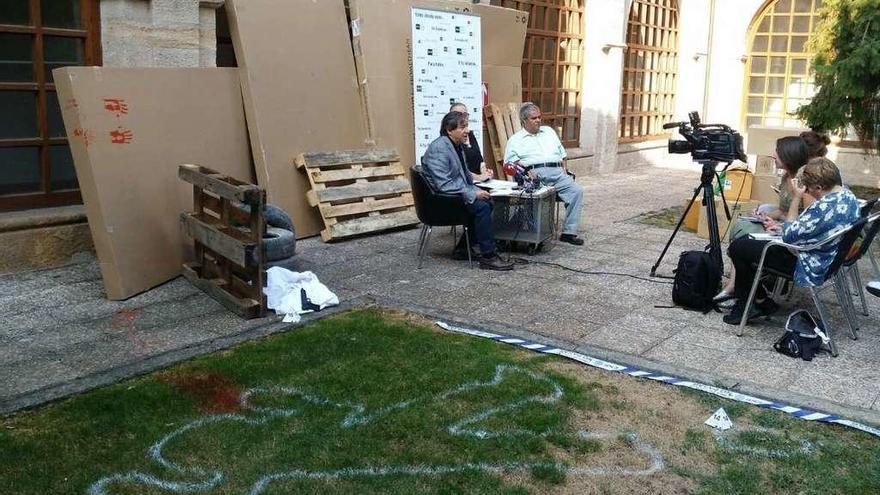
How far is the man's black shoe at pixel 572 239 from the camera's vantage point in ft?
24.5

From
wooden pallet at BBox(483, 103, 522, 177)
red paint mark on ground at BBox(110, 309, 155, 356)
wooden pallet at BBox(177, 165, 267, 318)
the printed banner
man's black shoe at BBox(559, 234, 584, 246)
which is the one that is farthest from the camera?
wooden pallet at BBox(483, 103, 522, 177)

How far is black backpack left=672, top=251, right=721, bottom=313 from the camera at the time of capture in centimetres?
538

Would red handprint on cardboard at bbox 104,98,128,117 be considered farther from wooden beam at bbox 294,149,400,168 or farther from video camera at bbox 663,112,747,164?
video camera at bbox 663,112,747,164

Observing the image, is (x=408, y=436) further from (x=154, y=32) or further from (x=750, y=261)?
(x=154, y=32)

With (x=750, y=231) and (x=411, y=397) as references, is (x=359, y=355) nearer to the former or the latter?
(x=411, y=397)

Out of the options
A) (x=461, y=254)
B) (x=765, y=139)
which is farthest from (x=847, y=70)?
(x=461, y=254)

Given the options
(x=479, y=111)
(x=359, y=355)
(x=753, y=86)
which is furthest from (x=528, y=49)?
(x=359, y=355)

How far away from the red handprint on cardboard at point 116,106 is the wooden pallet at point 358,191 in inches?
70.1

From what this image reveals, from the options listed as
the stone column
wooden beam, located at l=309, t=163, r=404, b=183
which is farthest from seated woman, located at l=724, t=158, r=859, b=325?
the stone column

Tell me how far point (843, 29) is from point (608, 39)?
389 cm

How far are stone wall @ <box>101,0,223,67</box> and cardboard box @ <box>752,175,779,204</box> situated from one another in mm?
5307

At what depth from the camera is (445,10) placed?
347 inches

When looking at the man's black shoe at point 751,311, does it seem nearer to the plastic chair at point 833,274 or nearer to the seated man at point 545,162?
the plastic chair at point 833,274

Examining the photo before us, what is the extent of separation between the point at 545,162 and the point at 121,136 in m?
3.66
